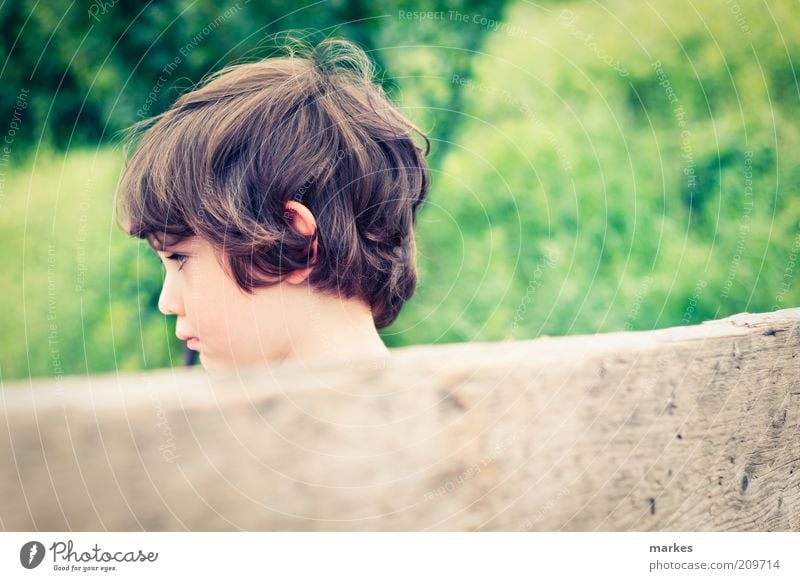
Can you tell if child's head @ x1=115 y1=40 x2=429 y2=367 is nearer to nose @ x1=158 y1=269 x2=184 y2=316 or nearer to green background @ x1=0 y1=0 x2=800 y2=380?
nose @ x1=158 y1=269 x2=184 y2=316

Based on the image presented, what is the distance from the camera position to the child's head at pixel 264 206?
0.86 meters

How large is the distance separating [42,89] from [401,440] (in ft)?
3.01

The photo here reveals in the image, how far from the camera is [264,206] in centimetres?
87

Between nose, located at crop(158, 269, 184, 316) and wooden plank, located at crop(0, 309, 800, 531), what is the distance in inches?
10.7

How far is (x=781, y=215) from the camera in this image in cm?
125

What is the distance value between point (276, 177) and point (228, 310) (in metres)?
0.16

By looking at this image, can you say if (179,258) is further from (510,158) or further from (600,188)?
(600,188)

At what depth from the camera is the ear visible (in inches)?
34.3

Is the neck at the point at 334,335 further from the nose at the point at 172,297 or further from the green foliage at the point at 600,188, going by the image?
the green foliage at the point at 600,188

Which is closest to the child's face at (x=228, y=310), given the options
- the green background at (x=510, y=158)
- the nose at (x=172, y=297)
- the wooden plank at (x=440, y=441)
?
the nose at (x=172, y=297)

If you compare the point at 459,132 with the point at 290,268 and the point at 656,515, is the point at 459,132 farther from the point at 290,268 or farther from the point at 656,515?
the point at 656,515
